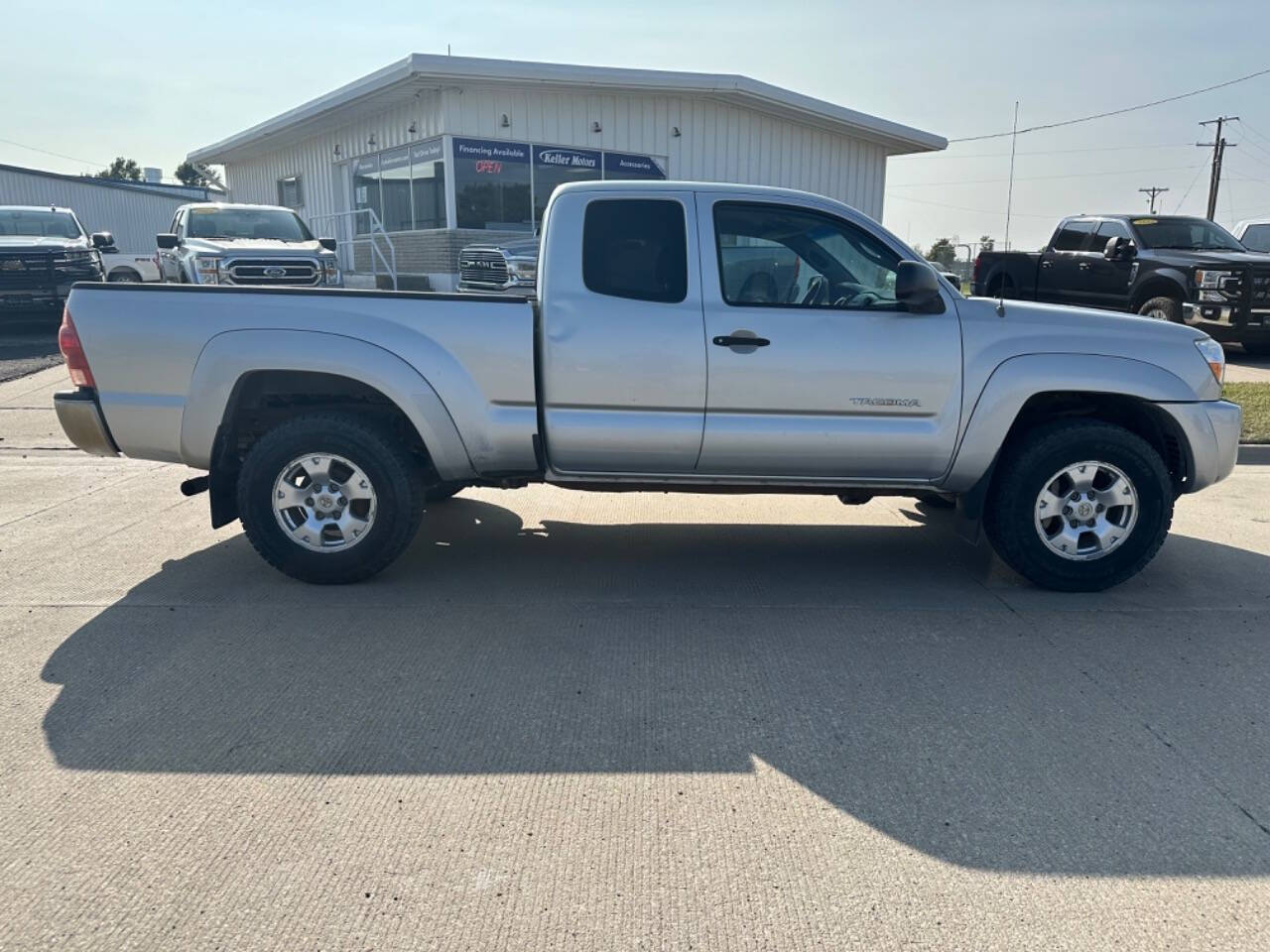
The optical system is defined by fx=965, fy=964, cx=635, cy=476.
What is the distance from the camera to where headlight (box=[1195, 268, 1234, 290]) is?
13.3 metres

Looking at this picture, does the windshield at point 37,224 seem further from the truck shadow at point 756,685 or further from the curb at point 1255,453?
the curb at point 1255,453

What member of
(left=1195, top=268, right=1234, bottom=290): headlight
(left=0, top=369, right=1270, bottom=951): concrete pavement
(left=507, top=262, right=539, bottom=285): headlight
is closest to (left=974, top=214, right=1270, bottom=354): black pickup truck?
(left=1195, top=268, right=1234, bottom=290): headlight

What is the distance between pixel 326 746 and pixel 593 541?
2740 millimetres

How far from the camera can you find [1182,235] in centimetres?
1471

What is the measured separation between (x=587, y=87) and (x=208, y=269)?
7.96 metres

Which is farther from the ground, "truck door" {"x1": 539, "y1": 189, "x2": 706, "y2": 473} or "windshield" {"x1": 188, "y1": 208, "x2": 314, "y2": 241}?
"windshield" {"x1": 188, "y1": 208, "x2": 314, "y2": 241}

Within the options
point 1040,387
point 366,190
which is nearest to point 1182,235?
point 1040,387

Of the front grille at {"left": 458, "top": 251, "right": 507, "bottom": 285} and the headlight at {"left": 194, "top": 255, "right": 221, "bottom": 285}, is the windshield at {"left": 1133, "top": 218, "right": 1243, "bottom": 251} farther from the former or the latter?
the headlight at {"left": 194, "top": 255, "right": 221, "bottom": 285}

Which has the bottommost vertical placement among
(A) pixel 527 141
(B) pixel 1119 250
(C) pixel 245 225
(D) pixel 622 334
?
(D) pixel 622 334

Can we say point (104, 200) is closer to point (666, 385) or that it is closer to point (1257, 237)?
point (1257, 237)

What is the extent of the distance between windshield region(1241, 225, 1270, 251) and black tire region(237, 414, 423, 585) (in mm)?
17212

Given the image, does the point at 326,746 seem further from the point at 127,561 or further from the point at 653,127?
the point at 653,127

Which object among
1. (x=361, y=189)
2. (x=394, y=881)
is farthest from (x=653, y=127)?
(x=394, y=881)

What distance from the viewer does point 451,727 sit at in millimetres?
3555
